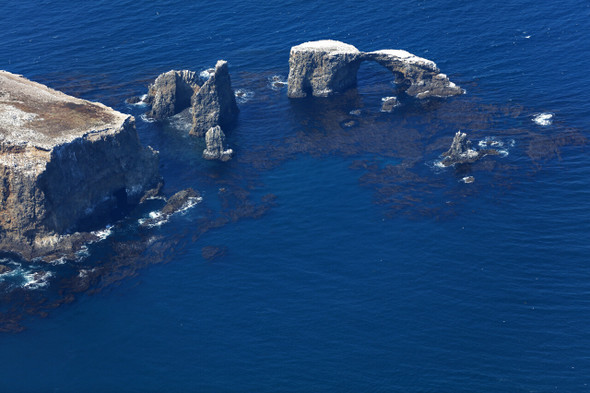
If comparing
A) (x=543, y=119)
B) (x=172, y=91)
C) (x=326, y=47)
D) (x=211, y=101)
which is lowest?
(x=543, y=119)

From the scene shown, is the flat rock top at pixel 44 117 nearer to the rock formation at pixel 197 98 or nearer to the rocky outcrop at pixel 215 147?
the rocky outcrop at pixel 215 147

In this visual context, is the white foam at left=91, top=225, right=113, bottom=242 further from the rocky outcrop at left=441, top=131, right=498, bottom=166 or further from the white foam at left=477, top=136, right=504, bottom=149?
the white foam at left=477, top=136, right=504, bottom=149

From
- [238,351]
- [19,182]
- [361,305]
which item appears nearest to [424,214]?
[361,305]

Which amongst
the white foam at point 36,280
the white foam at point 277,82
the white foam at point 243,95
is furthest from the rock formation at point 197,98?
the white foam at point 36,280

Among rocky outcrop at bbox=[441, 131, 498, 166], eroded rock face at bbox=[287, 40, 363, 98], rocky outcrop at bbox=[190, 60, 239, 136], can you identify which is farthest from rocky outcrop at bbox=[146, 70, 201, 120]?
rocky outcrop at bbox=[441, 131, 498, 166]

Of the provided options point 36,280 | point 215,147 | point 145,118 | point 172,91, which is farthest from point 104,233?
point 172,91

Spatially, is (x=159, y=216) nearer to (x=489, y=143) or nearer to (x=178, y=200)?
(x=178, y=200)
